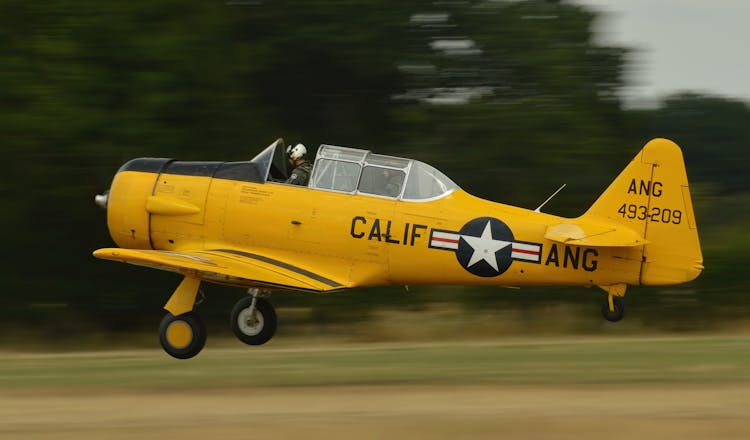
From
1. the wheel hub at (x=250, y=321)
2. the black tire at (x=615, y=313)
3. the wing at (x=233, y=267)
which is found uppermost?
the wing at (x=233, y=267)

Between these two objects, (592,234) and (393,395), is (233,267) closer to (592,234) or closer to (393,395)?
(393,395)

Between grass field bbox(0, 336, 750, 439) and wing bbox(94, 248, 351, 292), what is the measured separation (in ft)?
3.29

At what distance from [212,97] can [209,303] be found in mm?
3651

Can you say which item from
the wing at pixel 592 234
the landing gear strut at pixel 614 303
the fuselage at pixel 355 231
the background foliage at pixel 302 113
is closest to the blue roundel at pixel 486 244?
the fuselage at pixel 355 231

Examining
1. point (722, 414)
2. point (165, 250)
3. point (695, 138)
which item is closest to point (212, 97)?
point (165, 250)

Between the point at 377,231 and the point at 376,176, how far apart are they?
652 mm

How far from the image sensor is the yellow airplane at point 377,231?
39.9 feet

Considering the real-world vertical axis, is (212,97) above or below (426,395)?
above

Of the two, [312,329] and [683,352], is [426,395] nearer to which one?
[683,352]

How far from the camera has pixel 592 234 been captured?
12008 millimetres

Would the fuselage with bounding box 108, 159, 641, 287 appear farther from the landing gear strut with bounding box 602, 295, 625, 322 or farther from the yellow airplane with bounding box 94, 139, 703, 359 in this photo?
the landing gear strut with bounding box 602, 295, 625, 322

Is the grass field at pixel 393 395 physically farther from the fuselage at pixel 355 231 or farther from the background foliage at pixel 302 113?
the background foliage at pixel 302 113

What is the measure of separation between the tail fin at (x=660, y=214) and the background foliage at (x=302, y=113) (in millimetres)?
7203

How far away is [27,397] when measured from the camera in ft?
35.1
